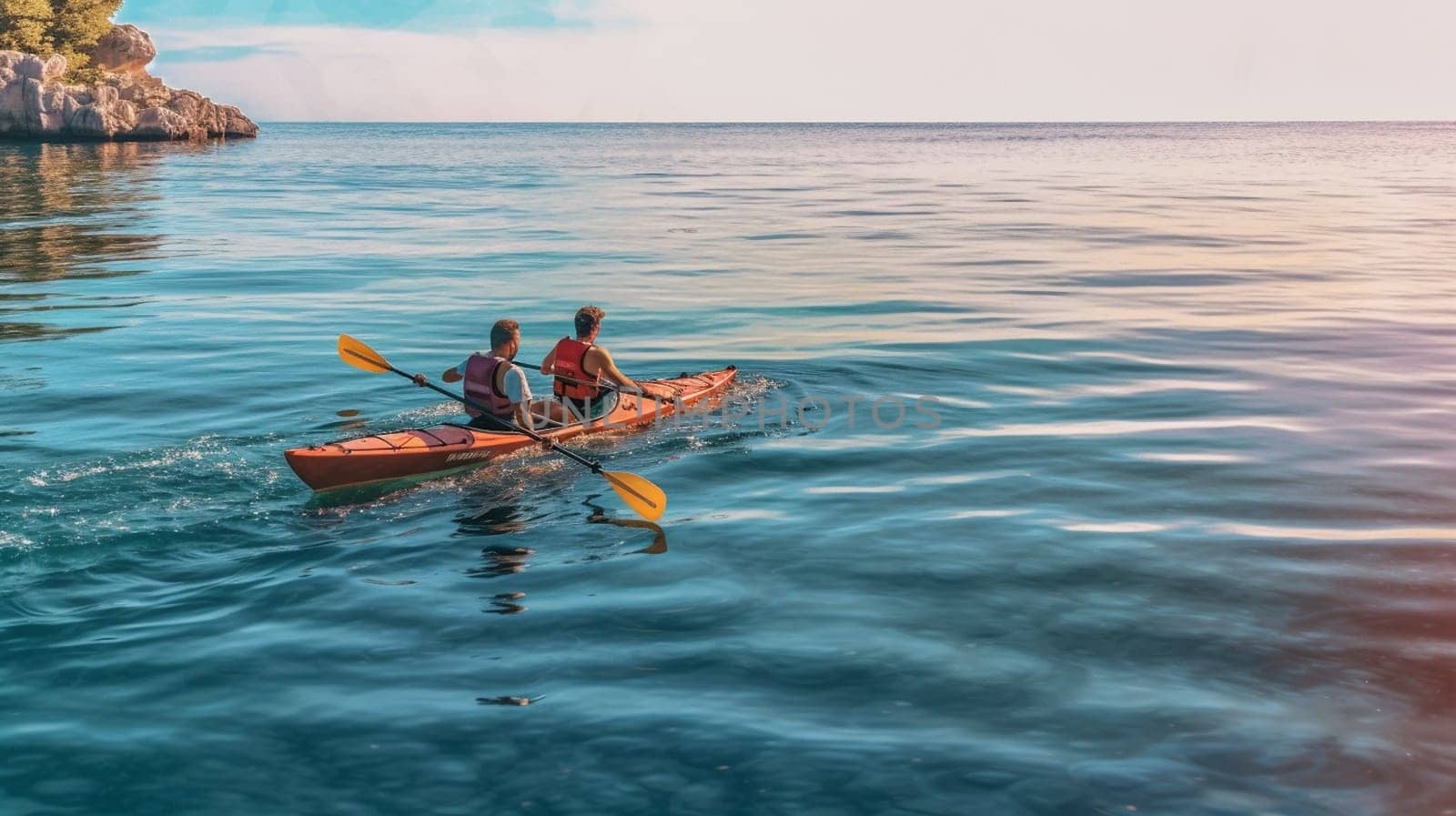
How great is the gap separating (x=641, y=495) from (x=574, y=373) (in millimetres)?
2761

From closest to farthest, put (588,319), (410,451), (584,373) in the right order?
(410,451) → (588,319) → (584,373)

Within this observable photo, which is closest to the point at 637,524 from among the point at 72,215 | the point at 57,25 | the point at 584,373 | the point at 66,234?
the point at 584,373

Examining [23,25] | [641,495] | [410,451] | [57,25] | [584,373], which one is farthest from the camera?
[57,25]

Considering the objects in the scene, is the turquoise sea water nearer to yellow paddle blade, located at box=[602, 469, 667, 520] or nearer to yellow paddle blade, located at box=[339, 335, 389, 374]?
yellow paddle blade, located at box=[602, 469, 667, 520]

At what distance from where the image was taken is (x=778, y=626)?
26.7ft

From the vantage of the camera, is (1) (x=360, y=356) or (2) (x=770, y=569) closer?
(2) (x=770, y=569)

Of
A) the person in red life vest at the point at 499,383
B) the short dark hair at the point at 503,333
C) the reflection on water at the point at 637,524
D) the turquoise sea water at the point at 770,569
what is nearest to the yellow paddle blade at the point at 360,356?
the turquoise sea water at the point at 770,569

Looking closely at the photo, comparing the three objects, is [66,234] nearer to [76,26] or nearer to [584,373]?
[584,373]

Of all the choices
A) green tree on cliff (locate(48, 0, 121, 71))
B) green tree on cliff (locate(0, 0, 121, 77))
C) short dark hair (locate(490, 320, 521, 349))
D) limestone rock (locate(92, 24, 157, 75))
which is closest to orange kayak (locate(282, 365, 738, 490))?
short dark hair (locate(490, 320, 521, 349))

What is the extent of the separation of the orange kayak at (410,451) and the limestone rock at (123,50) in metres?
97.2

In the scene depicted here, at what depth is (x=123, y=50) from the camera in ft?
314

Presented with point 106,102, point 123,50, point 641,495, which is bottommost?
point 641,495

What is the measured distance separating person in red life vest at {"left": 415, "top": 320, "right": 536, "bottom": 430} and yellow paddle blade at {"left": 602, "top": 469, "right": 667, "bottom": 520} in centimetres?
161

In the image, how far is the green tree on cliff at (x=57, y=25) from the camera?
8350 centimetres
